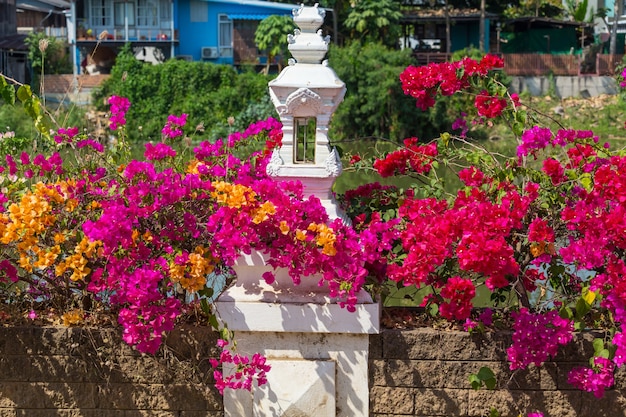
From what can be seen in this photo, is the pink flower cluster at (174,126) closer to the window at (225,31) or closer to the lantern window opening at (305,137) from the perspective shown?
the lantern window opening at (305,137)

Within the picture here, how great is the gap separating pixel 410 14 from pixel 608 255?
30.6 meters

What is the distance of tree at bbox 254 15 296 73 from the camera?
1186 inches

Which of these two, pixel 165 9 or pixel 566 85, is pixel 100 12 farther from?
pixel 566 85

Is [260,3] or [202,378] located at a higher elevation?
[260,3]

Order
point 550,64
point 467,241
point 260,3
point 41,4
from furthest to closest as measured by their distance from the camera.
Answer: point 41,4
point 260,3
point 550,64
point 467,241

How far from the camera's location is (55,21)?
37.8 m

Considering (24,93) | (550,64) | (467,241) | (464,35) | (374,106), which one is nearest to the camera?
(467,241)

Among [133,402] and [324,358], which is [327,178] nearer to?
[324,358]

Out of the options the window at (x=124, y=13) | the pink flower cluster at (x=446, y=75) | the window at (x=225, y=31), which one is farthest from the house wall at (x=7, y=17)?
the pink flower cluster at (x=446, y=75)

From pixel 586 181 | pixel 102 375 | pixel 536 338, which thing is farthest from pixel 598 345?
pixel 102 375

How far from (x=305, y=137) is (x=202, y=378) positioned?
115 cm

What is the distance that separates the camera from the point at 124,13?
33.1 metres

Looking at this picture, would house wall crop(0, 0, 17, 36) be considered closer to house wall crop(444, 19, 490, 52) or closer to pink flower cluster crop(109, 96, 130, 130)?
house wall crop(444, 19, 490, 52)

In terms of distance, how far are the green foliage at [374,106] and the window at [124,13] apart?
9038mm
